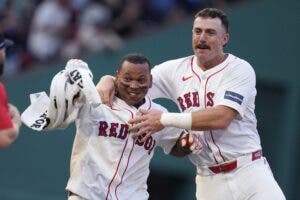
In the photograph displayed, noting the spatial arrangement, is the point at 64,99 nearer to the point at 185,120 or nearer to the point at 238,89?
the point at 185,120

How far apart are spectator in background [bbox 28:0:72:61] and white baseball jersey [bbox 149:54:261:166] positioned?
5.25 metres

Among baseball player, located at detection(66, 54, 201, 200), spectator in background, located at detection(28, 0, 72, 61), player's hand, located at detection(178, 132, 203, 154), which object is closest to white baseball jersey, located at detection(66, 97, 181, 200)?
baseball player, located at detection(66, 54, 201, 200)

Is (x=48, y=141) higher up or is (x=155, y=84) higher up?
(x=155, y=84)

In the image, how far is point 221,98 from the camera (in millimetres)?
7867

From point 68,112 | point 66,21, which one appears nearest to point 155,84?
point 68,112

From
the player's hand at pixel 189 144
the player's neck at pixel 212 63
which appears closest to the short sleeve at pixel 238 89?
the player's neck at pixel 212 63

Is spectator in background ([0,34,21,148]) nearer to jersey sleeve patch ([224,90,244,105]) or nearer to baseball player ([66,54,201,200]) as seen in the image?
baseball player ([66,54,201,200])

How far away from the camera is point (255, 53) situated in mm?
13828

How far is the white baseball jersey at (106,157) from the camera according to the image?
7.32 meters

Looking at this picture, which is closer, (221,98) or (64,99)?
(64,99)

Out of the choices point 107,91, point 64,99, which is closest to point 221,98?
point 107,91

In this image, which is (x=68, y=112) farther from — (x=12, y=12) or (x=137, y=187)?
(x=12, y=12)

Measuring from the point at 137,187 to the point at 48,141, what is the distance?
6.24m

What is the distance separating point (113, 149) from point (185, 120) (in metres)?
0.60
